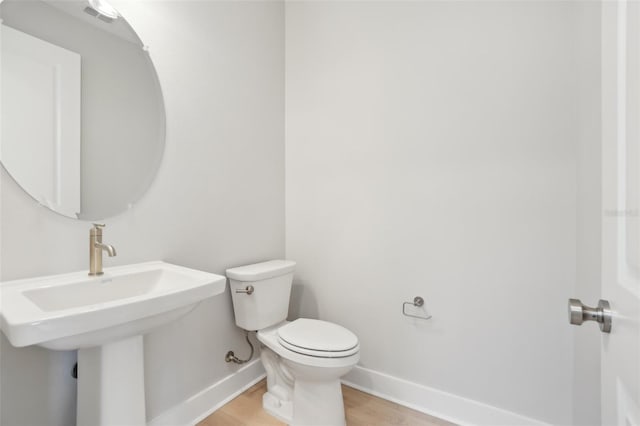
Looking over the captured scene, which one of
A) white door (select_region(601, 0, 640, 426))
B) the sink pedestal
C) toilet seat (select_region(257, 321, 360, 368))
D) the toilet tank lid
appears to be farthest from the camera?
the toilet tank lid

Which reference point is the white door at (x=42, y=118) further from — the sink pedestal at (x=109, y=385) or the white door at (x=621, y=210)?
the white door at (x=621, y=210)

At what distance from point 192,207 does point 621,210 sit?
1.56 meters

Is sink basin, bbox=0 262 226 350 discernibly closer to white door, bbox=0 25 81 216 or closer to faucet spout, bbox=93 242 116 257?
faucet spout, bbox=93 242 116 257

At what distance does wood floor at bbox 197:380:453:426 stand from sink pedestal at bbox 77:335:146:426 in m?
0.64

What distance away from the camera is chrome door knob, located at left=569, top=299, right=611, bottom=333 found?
0.56m

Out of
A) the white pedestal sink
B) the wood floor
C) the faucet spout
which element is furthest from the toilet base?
the faucet spout

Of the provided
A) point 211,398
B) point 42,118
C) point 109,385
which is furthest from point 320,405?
point 42,118

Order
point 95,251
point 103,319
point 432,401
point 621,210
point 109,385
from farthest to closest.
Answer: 1. point 432,401
2. point 95,251
3. point 109,385
4. point 103,319
5. point 621,210

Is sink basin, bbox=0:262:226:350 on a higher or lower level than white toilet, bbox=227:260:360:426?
higher

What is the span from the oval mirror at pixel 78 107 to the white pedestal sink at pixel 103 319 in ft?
0.94

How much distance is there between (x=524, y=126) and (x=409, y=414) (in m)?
1.58

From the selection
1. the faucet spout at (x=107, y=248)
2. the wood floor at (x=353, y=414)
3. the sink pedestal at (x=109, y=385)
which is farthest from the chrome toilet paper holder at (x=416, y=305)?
the faucet spout at (x=107, y=248)

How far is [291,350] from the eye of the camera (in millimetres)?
1453

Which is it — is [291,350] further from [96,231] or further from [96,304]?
[96,231]
